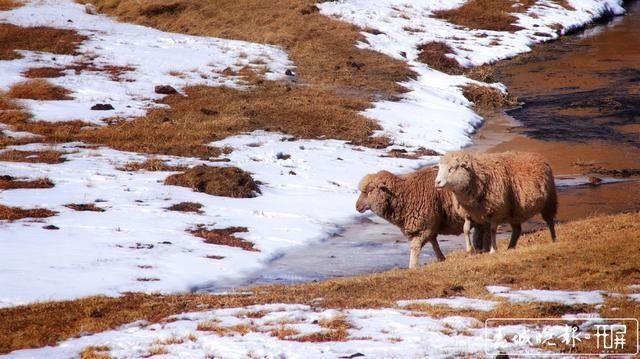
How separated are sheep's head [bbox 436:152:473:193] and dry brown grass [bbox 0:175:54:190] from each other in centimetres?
1416

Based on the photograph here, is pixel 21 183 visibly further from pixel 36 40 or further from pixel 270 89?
pixel 36 40

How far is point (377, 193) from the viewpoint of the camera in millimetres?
19984

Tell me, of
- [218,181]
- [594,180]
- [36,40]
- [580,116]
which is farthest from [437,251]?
[36,40]

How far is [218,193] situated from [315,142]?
9176 mm

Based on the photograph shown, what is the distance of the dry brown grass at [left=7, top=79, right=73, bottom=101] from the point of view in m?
39.9

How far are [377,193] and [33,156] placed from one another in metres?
16.0

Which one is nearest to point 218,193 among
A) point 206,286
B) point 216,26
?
point 206,286

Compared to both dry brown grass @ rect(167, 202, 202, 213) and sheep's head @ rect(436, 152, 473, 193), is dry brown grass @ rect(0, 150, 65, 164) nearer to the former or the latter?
dry brown grass @ rect(167, 202, 202, 213)

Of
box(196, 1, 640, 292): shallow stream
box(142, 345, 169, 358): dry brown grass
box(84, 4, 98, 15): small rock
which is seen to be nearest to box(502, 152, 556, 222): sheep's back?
box(196, 1, 640, 292): shallow stream

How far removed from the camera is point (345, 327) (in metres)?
12.4

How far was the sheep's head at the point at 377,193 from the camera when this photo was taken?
65.5 feet

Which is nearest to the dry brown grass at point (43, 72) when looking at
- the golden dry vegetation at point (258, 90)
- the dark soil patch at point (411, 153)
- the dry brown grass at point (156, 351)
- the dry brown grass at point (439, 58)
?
the golden dry vegetation at point (258, 90)

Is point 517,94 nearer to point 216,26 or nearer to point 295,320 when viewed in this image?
point 216,26

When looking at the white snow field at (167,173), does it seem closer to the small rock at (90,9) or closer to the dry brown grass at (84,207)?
the dry brown grass at (84,207)
